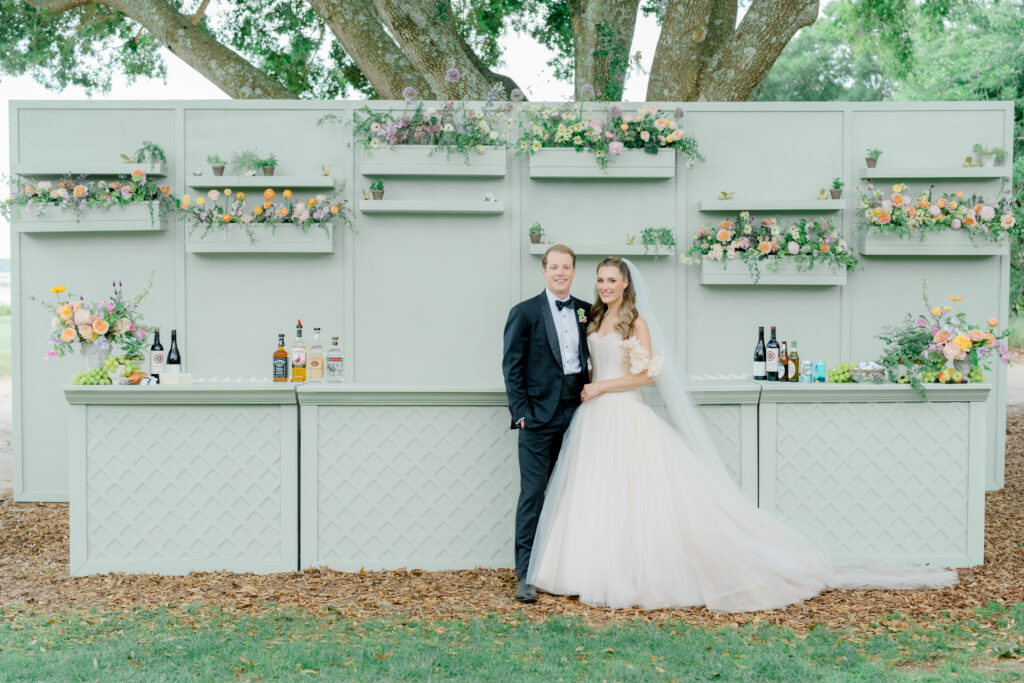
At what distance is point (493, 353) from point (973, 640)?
333 centimetres

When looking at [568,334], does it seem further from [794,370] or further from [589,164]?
[589,164]

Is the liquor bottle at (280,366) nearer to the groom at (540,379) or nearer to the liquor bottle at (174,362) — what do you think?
the liquor bottle at (174,362)

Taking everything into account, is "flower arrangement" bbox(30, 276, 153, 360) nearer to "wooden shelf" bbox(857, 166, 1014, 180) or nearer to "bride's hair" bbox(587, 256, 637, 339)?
"bride's hair" bbox(587, 256, 637, 339)

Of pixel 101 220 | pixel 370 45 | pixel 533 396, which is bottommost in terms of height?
pixel 533 396

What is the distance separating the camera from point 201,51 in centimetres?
791

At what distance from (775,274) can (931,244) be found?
1.02 meters

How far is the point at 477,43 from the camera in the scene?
9688 mm

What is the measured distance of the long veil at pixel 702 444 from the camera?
409 centimetres

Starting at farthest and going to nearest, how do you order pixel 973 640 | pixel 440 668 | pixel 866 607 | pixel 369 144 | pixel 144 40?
pixel 144 40 → pixel 369 144 → pixel 866 607 → pixel 973 640 → pixel 440 668

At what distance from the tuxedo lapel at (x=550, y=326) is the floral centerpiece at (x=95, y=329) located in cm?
194

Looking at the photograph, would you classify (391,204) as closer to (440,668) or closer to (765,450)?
(765,450)

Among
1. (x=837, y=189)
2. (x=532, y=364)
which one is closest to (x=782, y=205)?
(x=837, y=189)

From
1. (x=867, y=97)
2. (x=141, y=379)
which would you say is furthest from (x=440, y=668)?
(x=867, y=97)

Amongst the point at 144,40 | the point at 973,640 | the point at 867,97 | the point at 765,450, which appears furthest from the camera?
the point at 867,97
